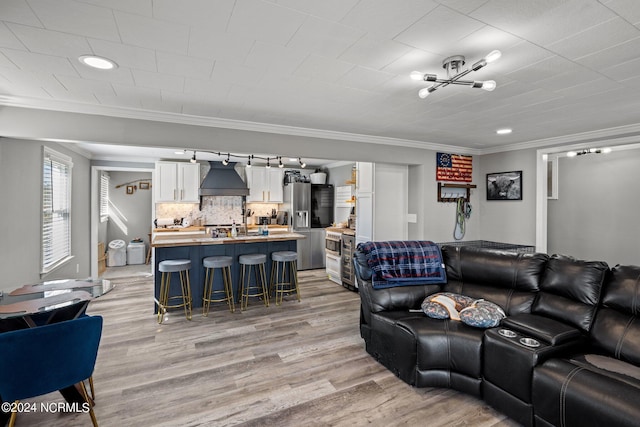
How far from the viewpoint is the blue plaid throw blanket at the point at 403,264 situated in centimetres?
305

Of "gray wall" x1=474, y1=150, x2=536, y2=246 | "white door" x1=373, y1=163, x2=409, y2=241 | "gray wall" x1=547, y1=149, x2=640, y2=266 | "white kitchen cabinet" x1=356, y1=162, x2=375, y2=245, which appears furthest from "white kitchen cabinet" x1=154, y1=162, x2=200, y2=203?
"gray wall" x1=547, y1=149, x2=640, y2=266

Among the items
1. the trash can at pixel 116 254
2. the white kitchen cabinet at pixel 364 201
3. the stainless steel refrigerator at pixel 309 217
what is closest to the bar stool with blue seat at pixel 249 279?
the white kitchen cabinet at pixel 364 201

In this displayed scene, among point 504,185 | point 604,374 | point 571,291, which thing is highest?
point 504,185

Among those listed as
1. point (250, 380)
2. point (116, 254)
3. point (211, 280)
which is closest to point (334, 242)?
point (211, 280)

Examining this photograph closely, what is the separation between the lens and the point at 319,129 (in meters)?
4.09

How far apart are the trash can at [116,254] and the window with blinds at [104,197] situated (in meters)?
0.65

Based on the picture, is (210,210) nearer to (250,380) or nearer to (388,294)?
(250,380)

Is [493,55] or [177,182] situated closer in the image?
[493,55]

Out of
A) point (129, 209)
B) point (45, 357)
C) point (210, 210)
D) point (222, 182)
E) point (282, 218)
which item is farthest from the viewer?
point (129, 209)

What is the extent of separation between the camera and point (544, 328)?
7.32ft

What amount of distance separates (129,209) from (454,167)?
25.3ft

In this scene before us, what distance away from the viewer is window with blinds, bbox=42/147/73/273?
12.9ft

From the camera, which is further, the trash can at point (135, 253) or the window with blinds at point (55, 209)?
the trash can at point (135, 253)

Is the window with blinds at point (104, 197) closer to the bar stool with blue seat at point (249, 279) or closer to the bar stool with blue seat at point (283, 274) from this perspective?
the bar stool with blue seat at point (249, 279)
